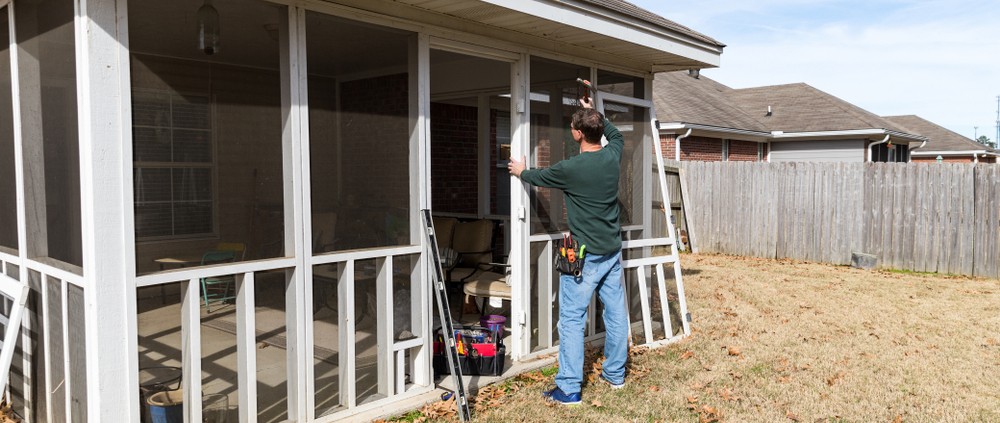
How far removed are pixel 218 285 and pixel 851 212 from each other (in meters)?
11.0

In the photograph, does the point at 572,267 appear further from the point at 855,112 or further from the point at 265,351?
the point at 855,112

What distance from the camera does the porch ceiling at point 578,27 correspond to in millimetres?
4465

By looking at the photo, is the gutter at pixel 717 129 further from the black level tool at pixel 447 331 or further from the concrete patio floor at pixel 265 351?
the concrete patio floor at pixel 265 351

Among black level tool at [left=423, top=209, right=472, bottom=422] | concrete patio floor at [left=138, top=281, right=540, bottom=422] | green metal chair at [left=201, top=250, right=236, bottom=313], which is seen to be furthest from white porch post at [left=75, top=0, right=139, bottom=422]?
black level tool at [left=423, top=209, right=472, bottom=422]

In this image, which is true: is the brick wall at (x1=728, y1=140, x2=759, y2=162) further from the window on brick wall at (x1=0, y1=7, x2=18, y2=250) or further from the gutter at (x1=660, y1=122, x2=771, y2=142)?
the window on brick wall at (x1=0, y1=7, x2=18, y2=250)

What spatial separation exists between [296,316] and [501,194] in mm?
Result: 5828

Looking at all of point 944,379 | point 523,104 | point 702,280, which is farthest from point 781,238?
point 523,104

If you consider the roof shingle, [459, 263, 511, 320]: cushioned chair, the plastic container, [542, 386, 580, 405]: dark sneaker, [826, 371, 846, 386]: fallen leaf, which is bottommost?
[826, 371, 846, 386]: fallen leaf

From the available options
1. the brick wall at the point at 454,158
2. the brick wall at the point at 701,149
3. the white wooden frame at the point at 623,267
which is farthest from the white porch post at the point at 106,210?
the brick wall at the point at 701,149

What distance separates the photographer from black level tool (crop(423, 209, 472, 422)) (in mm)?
4406

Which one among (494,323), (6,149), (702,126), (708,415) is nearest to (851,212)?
(702,126)

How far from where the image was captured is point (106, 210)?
329 cm

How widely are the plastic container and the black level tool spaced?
1.52m

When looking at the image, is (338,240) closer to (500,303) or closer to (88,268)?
(88,268)
